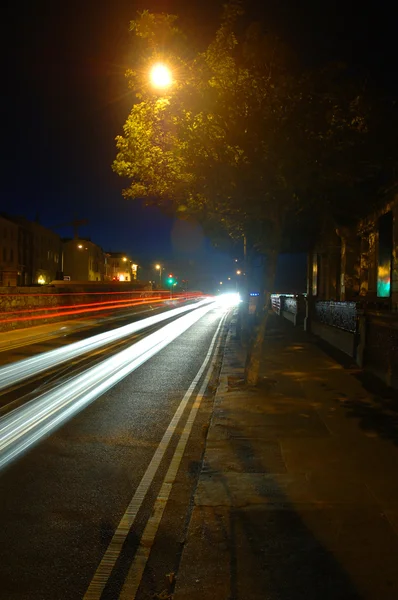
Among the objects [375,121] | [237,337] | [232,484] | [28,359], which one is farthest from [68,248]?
[232,484]

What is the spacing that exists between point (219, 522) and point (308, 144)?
313 inches

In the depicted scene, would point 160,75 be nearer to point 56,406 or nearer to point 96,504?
point 56,406

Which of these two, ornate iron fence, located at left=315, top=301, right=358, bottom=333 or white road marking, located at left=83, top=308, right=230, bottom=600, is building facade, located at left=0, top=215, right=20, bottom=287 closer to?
ornate iron fence, located at left=315, top=301, right=358, bottom=333

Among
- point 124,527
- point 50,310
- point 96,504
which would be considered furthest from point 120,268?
point 124,527

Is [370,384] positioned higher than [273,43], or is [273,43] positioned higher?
[273,43]

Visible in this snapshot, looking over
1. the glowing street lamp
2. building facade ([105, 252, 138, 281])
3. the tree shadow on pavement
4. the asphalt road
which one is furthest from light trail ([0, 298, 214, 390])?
building facade ([105, 252, 138, 281])

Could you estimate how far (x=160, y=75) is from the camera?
414 inches

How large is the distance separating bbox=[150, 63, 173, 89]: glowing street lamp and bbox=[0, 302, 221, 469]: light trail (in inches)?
247

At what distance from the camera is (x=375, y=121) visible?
12281mm

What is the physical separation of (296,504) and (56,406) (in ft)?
18.3

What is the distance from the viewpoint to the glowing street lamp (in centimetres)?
1042

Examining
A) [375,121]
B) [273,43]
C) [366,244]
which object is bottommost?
[366,244]

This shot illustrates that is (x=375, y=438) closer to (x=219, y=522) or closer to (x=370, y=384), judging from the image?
(x=219, y=522)

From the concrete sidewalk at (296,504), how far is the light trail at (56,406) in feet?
8.14
